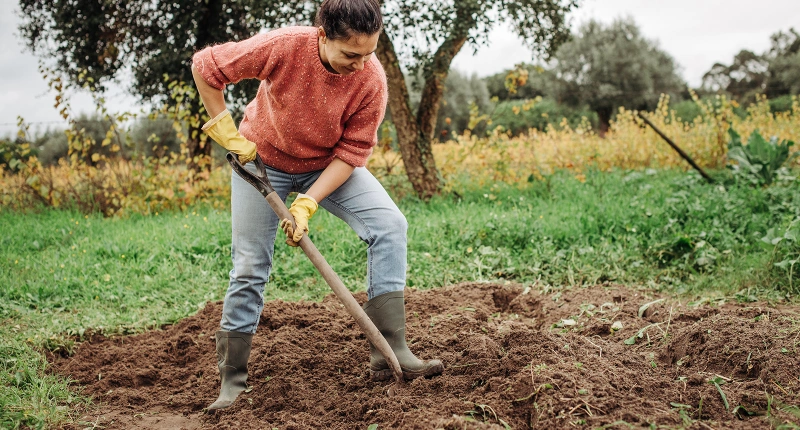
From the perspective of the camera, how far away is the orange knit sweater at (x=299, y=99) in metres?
2.35

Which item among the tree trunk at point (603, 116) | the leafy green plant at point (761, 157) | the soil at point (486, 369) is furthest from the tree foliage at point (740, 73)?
the soil at point (486, 369)

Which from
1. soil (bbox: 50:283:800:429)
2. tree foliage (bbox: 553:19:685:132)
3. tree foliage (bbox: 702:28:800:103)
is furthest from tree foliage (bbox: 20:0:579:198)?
tree foliage (bbox: 702:28:800:103)

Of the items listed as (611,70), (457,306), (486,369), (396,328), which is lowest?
(457,306)

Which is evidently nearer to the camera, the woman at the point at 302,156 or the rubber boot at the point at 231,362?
the woman at the point at 302,156

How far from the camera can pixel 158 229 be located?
565 cm

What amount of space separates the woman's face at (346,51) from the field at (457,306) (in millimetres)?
1258

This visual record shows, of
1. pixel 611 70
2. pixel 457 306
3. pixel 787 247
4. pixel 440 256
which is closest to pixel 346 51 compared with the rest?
pixel 457 306

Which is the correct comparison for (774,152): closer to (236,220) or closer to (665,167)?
(665,167)

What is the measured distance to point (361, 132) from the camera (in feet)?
8.30

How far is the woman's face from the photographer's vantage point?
2.18 m

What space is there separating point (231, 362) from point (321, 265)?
1.99 ft

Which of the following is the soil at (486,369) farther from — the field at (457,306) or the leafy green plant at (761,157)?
the leafy green plant at (761,157)

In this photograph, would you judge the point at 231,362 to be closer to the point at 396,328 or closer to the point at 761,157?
the point at 396,328

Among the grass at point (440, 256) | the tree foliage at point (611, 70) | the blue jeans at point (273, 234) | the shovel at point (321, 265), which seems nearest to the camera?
the shovel at point (321, 265)
